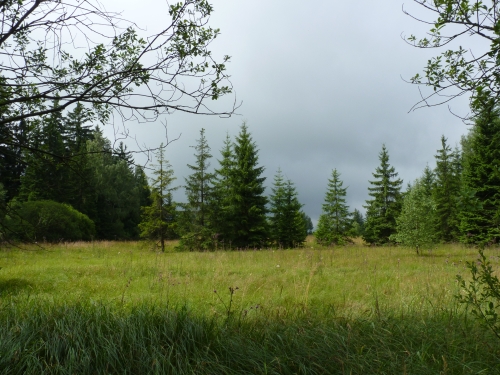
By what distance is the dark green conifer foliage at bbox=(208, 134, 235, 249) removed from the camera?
71.4 ft

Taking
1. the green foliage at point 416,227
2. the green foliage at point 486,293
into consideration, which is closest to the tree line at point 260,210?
the green foliage at point 416,227

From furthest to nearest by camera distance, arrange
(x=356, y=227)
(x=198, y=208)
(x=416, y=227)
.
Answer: (x=356, y=227)
(x=198, y=208)
(x=416, y=227)

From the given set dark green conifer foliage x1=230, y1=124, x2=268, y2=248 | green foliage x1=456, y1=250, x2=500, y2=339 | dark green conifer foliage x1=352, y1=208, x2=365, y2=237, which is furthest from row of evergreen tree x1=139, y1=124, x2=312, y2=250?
green foliage x1=456, y1=250, x2=500, y2=339

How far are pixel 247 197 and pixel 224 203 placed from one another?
1.59 m

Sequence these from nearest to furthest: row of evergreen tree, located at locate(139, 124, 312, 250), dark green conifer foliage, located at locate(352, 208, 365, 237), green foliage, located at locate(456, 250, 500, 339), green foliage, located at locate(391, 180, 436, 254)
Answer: green foliage, located at locate(456, 250, 500, 339) → green foliage, located at locate(391, 180, 436, 254) → row of evergreen tree, located at locate(139, 124, 312, 250) → dark green conifer foliage, located at locate(352, 208, 365, 237)

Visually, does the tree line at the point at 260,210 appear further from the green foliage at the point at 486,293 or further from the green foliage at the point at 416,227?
the green foliage at the point at 486,293

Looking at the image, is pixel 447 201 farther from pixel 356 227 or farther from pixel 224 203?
pixel 224 203

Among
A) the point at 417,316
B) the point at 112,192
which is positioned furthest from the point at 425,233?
the point at 112,192

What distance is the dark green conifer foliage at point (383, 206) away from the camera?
2883 centimetres

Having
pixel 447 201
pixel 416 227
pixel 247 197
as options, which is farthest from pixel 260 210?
pixel 447 201

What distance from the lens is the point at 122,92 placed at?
3.26 meters

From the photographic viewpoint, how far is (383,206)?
97.0 ft

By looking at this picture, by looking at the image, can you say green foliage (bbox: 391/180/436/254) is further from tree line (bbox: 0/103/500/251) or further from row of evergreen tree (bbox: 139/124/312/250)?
row of evergreen tree (bbox: 139/124/312/250)

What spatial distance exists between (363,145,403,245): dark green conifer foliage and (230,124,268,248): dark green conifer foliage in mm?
11386
